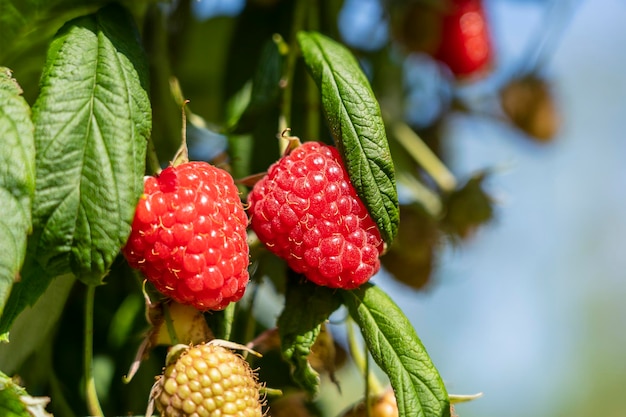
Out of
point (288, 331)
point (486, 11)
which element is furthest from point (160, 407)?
point (486, 11)

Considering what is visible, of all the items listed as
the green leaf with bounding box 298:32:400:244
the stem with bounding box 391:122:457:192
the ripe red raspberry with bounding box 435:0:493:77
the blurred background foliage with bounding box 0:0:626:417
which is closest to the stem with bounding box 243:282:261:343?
the blurred background foliage with bounding box 0:0:626:417

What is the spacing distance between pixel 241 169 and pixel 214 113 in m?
0.30

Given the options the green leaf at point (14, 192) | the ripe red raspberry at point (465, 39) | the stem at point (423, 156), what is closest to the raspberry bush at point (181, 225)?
the green leaf at point (14, 192)

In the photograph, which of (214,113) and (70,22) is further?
(214,113)

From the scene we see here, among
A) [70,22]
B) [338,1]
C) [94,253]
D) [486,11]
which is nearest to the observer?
[94,253]

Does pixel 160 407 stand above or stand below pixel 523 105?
below

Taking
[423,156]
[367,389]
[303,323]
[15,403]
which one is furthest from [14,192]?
[423,156]

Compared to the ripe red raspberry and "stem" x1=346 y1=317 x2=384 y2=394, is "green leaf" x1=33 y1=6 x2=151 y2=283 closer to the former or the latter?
"stem" x1=346 y1=317 x2=384 y2=394

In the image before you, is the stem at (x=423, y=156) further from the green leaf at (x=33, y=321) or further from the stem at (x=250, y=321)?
the green leaf at (x=33, y=321)

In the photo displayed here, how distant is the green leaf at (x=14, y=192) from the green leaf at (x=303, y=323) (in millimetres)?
271

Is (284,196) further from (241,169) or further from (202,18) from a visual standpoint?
(202,18)

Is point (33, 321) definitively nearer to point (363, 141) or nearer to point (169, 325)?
point (169, 325)

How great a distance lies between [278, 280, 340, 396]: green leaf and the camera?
0.84 metres

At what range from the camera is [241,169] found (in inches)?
45.4
